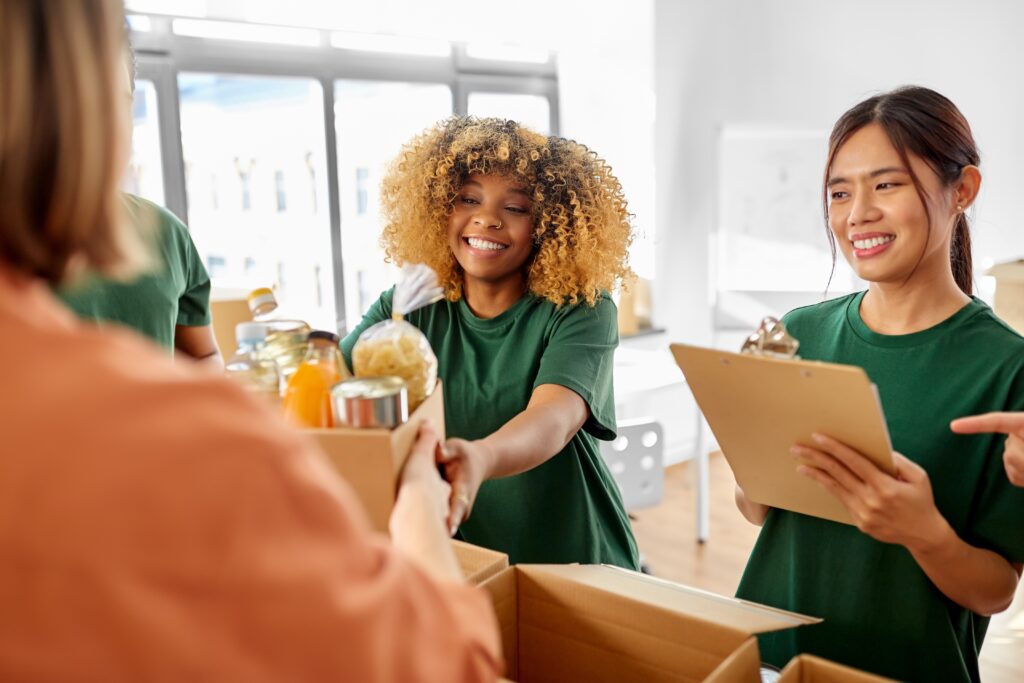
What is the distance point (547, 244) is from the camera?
1614 millimetres

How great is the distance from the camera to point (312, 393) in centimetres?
88

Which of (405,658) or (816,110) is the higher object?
(816,110)

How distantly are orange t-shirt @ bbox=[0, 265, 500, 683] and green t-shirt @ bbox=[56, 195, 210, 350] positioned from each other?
3.26 feet

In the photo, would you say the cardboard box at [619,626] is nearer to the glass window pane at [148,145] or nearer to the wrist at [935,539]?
the wrist at [935,539]

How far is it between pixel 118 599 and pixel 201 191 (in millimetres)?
3410

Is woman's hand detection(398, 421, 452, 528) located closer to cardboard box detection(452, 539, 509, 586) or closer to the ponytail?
cardboard box detection(452, 539, 509, 586)

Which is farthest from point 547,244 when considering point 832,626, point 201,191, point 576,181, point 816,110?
point 816,110

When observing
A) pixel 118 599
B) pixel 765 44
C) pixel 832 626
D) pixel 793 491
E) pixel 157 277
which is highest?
pixel 765 44

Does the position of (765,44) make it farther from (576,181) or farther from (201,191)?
(576,181)

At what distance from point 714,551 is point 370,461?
321cm

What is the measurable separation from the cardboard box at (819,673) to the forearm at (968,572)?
32cm

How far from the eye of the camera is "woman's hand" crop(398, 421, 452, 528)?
83 cm

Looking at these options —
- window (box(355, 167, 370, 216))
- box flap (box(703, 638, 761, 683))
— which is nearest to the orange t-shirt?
box flap (box(703, 638, 761, 683))

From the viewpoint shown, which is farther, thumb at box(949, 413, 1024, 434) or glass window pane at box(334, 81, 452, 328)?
glass window pane at box(334, 81, 452, 328)
